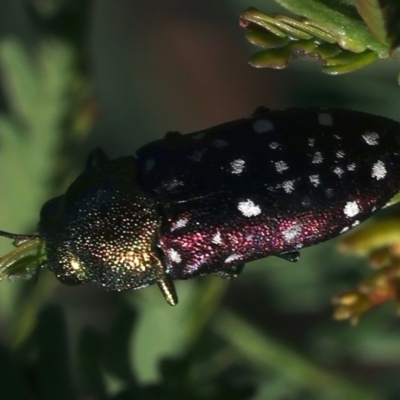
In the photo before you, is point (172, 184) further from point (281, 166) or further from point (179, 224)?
point (281, 166)

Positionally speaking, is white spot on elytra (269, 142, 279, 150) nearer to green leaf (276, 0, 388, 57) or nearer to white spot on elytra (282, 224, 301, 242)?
white spot on elytra (282, 224, 301, 242)

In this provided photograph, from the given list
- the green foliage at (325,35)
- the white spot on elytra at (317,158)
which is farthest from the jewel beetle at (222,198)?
the green foliage at (325,35)

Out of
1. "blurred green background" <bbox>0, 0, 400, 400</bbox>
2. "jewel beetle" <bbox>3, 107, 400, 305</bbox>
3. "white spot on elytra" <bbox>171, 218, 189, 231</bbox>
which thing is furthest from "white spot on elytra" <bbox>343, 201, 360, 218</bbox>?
"blurred green background" <bbox>0, 0, 400, 400</bbox>

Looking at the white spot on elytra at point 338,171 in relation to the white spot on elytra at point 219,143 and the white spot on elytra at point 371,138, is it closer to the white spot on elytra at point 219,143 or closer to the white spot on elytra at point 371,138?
the white spot on elytra at point 371,138

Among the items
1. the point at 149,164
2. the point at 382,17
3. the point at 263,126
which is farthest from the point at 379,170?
the point at 149,164

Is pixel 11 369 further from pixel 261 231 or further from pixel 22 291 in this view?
pixel 261 231
